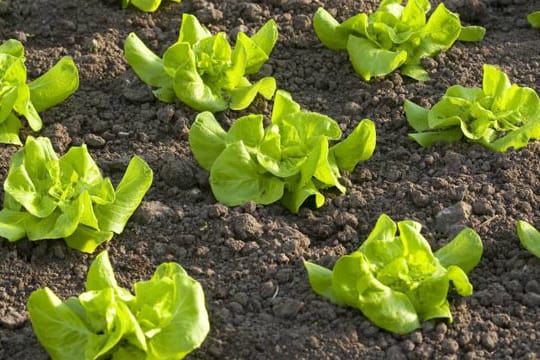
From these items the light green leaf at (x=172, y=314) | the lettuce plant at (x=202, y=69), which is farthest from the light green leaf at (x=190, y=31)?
the light green leaf at (x=172, y=314)

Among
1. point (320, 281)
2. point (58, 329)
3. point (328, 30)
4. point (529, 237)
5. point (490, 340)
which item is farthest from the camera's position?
point (328, 30)

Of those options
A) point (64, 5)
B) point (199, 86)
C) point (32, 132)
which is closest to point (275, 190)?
point (199, 86)

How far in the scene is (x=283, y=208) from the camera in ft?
13.1

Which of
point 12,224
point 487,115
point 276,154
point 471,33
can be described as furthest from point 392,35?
point 12,224

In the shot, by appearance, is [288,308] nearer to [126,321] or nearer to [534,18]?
[126,321]

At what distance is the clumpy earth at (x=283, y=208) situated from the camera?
350 cm

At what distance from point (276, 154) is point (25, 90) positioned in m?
1.00

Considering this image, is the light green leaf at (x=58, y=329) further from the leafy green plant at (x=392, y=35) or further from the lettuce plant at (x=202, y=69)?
the leafy green plant at (x=392, y=35)

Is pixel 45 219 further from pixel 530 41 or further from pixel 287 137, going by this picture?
pixel 530 41

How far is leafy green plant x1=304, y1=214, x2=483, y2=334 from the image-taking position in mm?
3443

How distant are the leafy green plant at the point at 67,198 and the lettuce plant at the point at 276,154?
0.96 ft

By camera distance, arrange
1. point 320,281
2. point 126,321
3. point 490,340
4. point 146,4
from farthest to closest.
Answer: point 146,4 → point 320,281 → point 490,340 → point 126,321

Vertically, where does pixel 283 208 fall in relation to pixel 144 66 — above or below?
below

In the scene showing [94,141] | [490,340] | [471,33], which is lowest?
[94,141]
